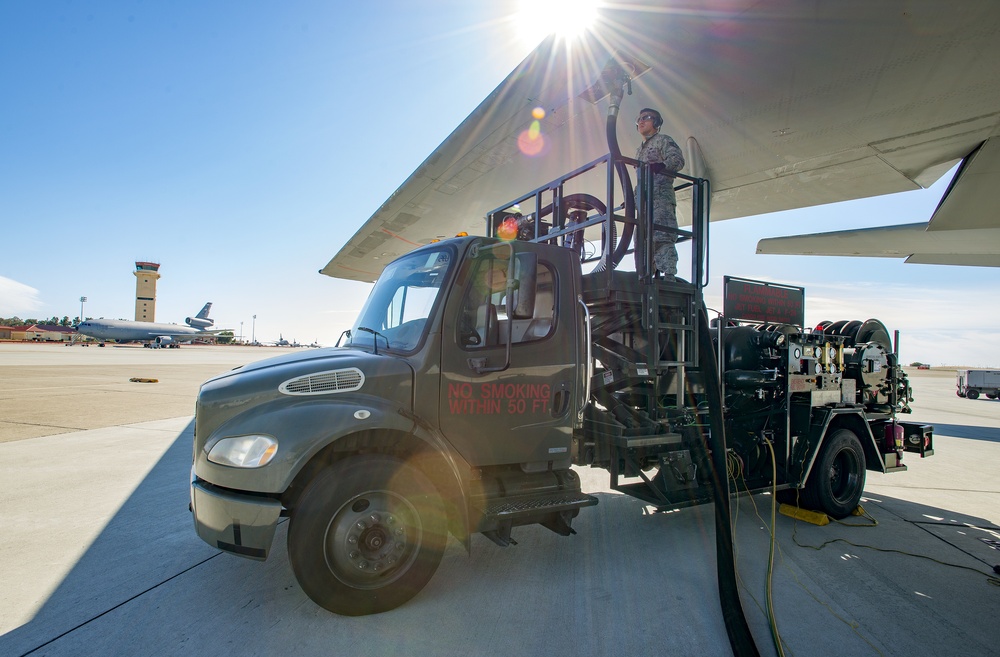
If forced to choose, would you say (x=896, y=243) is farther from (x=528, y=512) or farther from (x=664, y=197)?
(x=528, y=512)

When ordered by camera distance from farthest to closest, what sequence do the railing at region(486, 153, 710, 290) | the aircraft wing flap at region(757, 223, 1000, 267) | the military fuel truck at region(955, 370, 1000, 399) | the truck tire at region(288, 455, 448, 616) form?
the military fuel truck at region(955, 370, 1000, 399)
the aircraft wing flap at region(757, 223, 1000, 267)
the railing at region(486, 153, 710, 290)
the truck tire at region(288, 455, 448, 616)

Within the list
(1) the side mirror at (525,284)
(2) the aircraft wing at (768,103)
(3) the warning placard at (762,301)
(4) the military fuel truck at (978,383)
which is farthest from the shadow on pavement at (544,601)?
(4) the military fuel truck at (978,383)

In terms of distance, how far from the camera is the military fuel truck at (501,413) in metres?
2.78

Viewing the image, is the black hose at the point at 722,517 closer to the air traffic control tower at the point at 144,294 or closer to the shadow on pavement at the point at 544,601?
the shadow on pavement at the point at 544,601

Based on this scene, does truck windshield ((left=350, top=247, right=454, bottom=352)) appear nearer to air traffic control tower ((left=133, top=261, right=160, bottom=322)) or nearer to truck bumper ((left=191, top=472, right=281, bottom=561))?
truck bumper ((left=191, top=472, right=281, bottom=561))

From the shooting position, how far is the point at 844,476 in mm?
5160

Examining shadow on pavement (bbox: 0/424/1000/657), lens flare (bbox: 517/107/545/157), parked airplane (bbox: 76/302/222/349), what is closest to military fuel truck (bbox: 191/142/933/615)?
shadow on pavement (bbox: 0/424/1000/657)

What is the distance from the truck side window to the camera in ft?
10.8

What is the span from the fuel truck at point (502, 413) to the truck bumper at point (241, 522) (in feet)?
0.04

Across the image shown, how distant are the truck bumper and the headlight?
190 mm

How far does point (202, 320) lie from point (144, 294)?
42.9 m

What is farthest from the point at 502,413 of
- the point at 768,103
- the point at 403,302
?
the point at 768,103

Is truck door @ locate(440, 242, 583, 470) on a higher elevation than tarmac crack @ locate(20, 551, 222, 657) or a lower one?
higher

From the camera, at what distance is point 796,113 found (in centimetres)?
656
